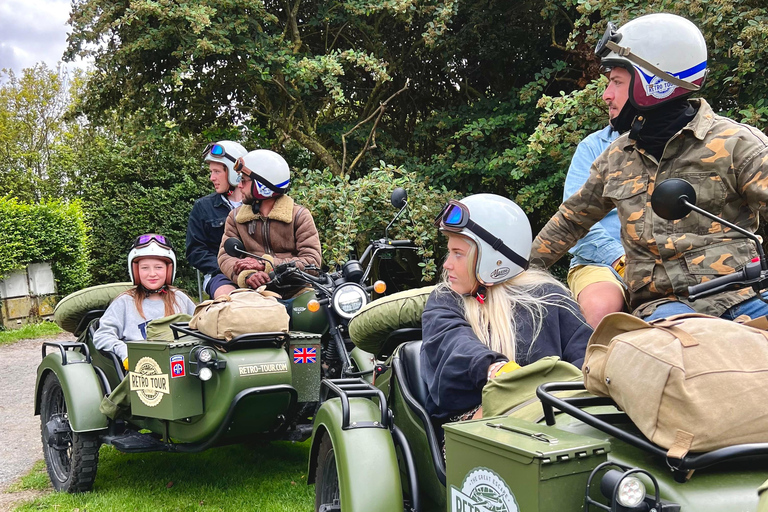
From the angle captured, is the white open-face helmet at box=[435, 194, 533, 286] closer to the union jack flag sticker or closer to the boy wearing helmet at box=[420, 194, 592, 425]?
the boy wearing helmet at box=[420, 194, 592, 425]

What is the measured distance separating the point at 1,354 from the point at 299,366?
328 inches

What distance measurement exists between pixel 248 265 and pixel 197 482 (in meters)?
1.55

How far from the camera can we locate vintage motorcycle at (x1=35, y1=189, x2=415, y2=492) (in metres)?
4.14

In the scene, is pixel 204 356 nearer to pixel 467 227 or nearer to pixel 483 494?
pixel 467 227

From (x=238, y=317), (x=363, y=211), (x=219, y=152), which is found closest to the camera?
(x=238, y=317)

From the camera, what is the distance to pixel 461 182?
10.7 metres

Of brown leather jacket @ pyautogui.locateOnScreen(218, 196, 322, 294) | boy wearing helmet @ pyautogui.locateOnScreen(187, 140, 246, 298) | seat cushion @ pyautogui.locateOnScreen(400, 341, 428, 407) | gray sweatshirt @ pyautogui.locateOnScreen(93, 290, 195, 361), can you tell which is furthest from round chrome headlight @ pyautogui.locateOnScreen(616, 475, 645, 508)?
boy wearing helmet @ pyautogui.locateOnScreen(187, 140, 246, 298)

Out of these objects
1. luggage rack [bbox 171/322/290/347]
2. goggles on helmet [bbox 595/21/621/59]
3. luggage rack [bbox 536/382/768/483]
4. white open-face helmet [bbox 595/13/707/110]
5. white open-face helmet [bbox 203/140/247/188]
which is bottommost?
luggage rack [bbox 536/382/768/483]

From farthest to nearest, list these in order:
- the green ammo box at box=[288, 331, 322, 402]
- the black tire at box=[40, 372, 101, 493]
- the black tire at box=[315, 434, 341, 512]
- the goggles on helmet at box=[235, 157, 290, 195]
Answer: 1. the goggles on helmet at box=[235, 157, 290, 195]
2. the black tire at box=[40, 372, 101, 493]
3. the green ammo box at box=[288, 331, 322, 402]
4. the black tire at box=[315, 434, 341, 512]

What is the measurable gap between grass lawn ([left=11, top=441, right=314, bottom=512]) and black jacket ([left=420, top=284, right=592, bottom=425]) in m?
2.24

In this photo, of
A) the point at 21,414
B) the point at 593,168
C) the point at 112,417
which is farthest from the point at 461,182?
the point at 593,168

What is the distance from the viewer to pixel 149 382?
4246mm

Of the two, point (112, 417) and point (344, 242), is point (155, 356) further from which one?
point (344, 242)

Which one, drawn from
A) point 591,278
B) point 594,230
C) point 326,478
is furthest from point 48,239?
point 591,278
